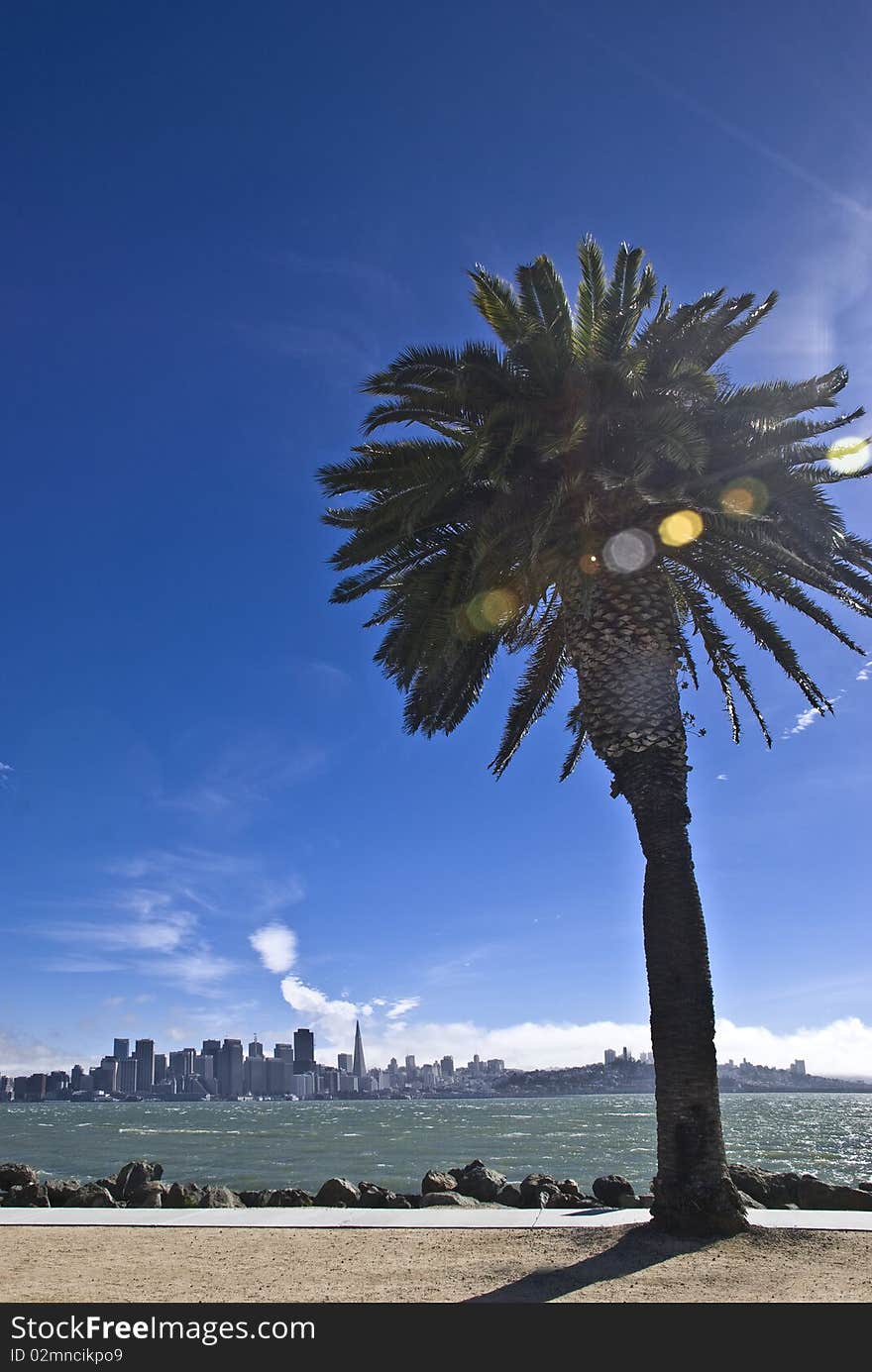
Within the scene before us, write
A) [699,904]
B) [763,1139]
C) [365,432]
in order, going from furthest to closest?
[763,1139]
[365,432]
[699,904]

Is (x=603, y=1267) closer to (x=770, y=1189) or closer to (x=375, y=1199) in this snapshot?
(x=375, y=1199)

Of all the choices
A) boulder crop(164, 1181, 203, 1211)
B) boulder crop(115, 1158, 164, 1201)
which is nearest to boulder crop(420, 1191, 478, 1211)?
boulder crop(164, 1181, 203, 1211)

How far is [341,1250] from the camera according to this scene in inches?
364

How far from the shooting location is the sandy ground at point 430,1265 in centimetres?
738

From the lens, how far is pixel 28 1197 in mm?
15727

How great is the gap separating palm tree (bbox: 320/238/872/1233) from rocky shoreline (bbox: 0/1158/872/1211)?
16.9 ft

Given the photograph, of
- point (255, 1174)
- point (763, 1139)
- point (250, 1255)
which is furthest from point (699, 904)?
point (763, 1139)

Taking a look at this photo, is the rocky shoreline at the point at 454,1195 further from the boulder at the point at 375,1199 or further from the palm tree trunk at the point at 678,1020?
the palm tree trunk at the point at 678,1020

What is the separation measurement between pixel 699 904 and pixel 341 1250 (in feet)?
17.1

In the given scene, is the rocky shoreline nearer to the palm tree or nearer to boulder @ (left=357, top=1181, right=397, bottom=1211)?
boulder @ (left=357, top=1181, right=397, bottom=1211)

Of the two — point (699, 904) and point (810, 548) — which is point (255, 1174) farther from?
point (810, 548)

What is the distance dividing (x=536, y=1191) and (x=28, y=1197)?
838 centimetres

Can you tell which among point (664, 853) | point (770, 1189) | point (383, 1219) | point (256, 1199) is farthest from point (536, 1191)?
point (664, 853)
